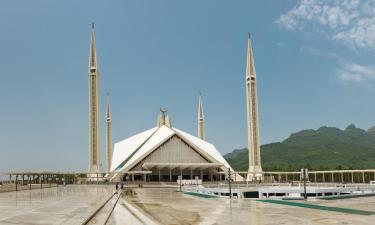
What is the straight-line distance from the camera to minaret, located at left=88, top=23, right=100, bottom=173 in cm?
6656

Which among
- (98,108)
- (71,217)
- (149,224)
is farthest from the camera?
(98,108)

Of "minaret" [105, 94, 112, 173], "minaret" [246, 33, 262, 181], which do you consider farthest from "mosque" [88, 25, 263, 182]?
"minaret" [105, 94, 112, 173]

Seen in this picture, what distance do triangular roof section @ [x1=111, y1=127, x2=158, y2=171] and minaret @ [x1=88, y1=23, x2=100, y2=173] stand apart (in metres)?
3.39

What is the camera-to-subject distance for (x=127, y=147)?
247ft

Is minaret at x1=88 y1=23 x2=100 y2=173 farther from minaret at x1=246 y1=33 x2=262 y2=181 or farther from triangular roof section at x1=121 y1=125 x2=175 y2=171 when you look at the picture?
minaret at x1=246 y1=33 x2=262 y2=181

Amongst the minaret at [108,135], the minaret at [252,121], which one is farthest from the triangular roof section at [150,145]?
the minaret at [108,135]

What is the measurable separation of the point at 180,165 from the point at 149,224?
52.0 metres

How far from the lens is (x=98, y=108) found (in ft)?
227

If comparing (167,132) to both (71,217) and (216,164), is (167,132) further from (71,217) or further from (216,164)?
(71,217)

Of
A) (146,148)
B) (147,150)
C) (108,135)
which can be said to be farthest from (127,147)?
(108,135)

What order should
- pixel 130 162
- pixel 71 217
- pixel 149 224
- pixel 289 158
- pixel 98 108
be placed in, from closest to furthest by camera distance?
1. pixel 149 224
2. pixel 71 217
3. pixel 130 162
4. pixel 98 108
5. pixel 289 158

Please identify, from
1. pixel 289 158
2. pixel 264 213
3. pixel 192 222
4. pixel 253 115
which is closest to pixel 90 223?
pixel 192 222

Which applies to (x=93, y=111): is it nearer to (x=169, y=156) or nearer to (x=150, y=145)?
(x=150, y=145)

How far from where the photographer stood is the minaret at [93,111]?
218 feet
